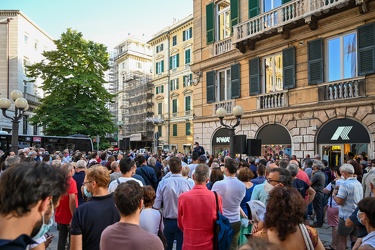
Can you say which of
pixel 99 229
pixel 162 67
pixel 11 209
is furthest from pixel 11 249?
pixel 162 67

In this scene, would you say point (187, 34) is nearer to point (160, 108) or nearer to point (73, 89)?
point (160, 108)

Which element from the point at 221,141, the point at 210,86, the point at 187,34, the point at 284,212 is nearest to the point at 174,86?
the point at 187,34

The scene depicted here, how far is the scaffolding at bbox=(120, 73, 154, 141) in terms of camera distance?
52062mm

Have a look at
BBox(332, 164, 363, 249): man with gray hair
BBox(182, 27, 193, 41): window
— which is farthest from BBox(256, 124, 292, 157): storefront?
BBox(182, 27, 193, 41): window

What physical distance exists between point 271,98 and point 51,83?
21.0 m

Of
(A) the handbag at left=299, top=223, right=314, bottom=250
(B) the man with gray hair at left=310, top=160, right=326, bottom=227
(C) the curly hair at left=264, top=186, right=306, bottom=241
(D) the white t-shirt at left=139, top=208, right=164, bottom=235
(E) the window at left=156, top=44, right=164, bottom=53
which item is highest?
(E) the window at left=156, top=44, right=164, bottom=53

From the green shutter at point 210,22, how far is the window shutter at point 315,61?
22.8 ft

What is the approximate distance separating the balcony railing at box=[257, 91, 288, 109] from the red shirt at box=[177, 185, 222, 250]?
12.1m

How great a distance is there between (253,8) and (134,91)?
135ft

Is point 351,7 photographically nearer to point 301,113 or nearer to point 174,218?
point 301,113

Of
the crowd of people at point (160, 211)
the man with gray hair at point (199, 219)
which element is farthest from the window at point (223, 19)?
the man with gray hair at point (199, 219)

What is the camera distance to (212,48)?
65.3 feet

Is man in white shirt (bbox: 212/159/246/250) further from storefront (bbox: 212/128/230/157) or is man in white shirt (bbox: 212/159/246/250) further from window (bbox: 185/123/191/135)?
window (bbox: 185/123/191/135)

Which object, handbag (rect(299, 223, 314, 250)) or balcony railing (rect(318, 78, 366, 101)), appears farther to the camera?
balcony railing (rect(318, 78, 366, 101))
